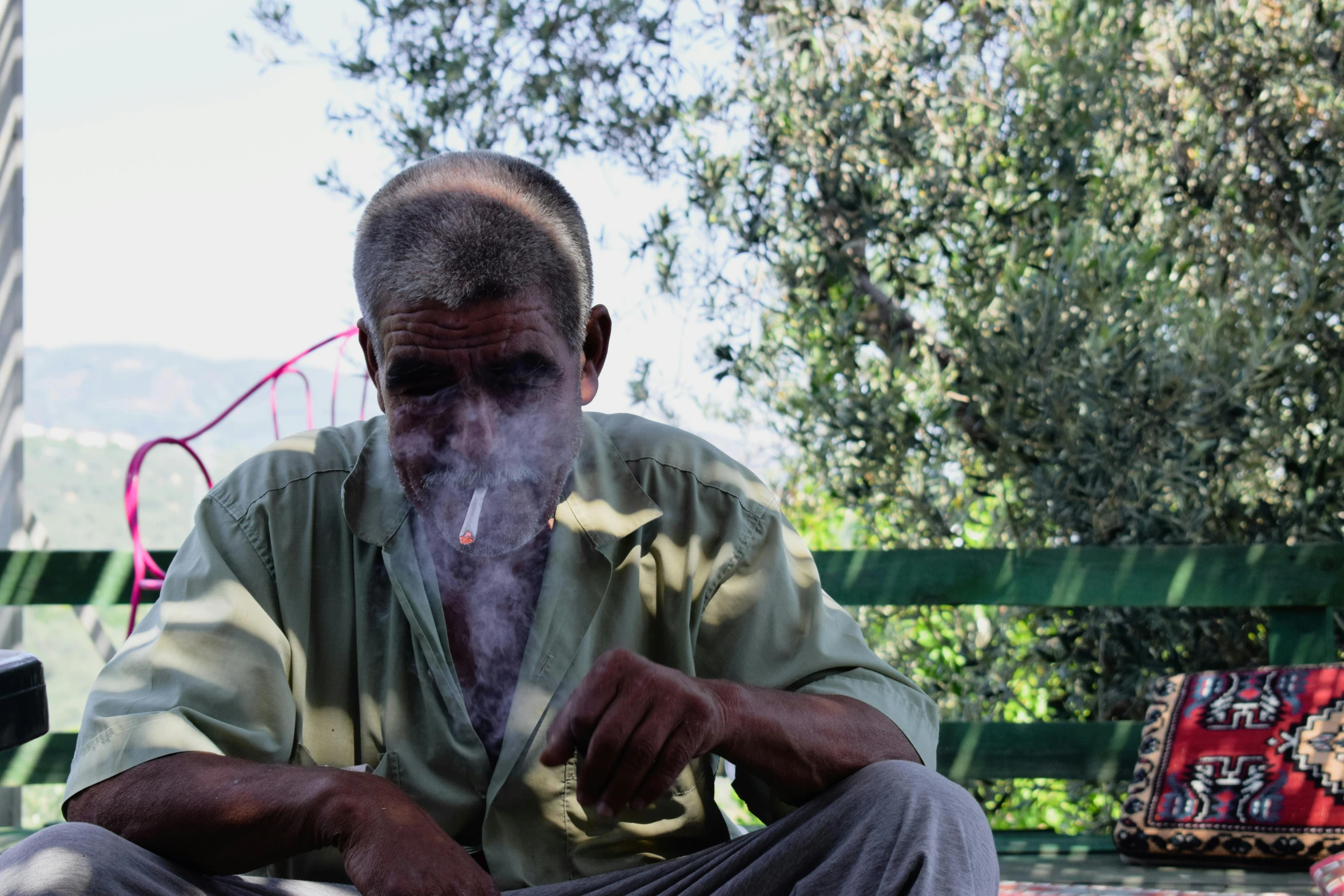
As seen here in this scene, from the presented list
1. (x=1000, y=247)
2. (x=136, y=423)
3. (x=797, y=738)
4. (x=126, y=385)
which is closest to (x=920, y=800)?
(x=797, y=738)

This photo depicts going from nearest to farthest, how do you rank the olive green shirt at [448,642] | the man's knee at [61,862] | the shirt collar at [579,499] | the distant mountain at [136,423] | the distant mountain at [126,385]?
the man's knee at [61,862]
the olive green shirt at [448,642]
the shirt collar at [579,499]
the distant mountain at [136,423]
the distant mountain at [126,385]

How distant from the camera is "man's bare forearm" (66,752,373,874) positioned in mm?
1462

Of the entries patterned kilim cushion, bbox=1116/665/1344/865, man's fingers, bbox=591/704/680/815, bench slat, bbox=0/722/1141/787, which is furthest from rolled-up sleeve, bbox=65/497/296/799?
patterned kilim cushion, bbox=1116/665/1344/865

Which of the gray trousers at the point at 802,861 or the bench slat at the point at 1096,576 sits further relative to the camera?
the bench slat at the point at 1096,576

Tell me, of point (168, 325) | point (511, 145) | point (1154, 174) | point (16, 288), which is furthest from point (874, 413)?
point (168, 325)

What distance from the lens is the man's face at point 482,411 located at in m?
1.77

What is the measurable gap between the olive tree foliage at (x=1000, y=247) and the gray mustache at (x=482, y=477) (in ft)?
7.98

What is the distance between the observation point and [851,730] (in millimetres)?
1613

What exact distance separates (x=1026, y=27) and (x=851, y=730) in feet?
11.2

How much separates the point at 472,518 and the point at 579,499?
0.23 metres

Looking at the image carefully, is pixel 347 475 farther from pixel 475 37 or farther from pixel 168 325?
pixel 168 325

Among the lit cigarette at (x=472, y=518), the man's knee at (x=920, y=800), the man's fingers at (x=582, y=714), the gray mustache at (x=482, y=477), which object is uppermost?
the gray mustache at (x=482, y=477)

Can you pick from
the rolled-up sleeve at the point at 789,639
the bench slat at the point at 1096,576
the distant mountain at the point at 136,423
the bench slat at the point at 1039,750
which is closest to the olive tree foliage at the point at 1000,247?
the bench slat at the point at 1096,576

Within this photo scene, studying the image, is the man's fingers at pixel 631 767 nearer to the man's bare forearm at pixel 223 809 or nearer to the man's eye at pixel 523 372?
the man's bare forearm at pixel 223 809
